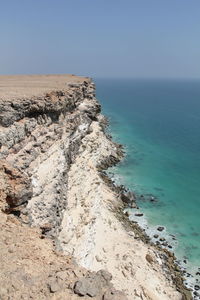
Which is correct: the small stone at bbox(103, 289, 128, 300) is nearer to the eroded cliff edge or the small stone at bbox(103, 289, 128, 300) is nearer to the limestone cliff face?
the eroded cliff edge

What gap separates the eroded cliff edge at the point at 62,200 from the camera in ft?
76.9

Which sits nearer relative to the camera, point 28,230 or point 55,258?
point 55,258

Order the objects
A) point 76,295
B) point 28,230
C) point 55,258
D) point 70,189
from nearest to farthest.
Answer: point 76,295, point 55,258, point 28,230, point 70,189

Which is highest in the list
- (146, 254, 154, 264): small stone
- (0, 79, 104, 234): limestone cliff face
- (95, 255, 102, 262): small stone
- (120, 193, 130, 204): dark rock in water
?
(0, 79, 104, 234): limestone cliff face

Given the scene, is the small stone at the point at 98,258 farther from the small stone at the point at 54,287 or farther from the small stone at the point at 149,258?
the small stone at the point at 54,287

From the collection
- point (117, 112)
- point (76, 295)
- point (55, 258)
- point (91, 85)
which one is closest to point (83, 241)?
point (55, 258)

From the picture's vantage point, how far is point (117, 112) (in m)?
116

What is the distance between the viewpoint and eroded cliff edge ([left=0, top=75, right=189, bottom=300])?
23.4m

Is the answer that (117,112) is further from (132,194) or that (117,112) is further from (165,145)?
(132,194)

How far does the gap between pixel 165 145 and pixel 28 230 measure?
6009cm

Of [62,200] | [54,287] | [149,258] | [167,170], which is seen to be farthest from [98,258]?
[167,170]

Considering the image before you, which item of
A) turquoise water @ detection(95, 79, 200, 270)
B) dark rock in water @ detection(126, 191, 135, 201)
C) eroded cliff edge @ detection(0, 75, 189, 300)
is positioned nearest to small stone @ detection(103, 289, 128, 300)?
eroded cliff edge @ detection(0, 75, 189, 300)

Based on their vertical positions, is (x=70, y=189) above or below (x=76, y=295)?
below

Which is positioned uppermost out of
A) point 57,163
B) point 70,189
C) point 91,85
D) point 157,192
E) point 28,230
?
point 91,85
